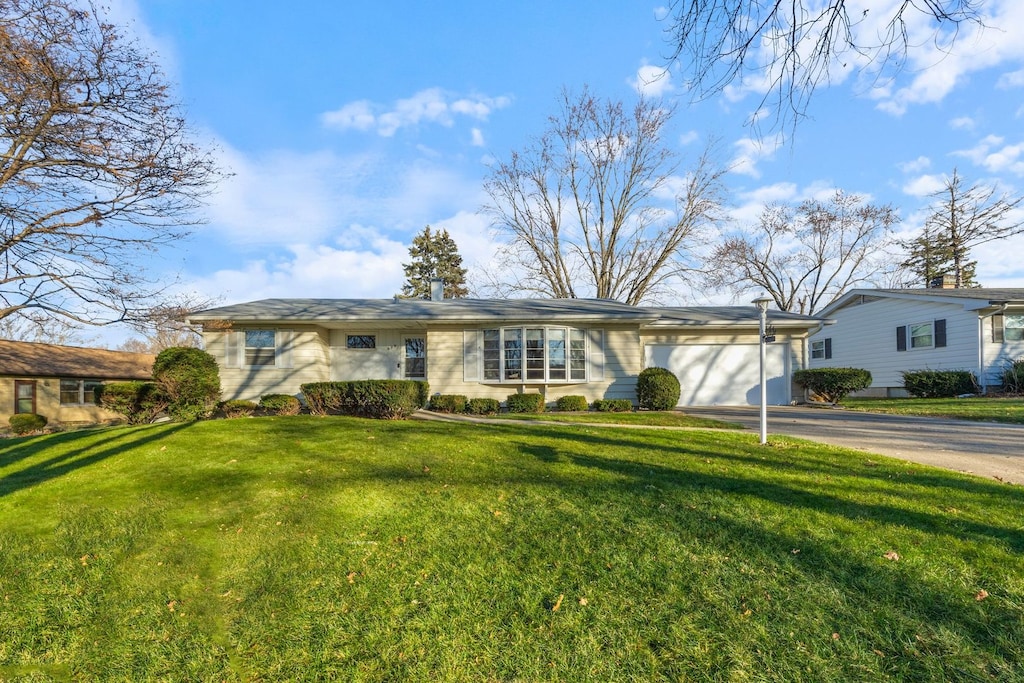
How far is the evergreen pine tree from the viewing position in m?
41.6

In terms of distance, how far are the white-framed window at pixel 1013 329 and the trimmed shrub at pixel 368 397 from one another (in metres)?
19.9

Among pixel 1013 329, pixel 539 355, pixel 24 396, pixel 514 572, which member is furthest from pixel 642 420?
pixel 24 396

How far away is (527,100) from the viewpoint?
359 inches

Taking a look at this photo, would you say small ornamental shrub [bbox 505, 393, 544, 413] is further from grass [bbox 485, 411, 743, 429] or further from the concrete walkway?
the concrete walkway

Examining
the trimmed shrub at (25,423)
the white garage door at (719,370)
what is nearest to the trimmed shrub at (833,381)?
the white garage door at (719,370)

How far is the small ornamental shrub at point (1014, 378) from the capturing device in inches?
611

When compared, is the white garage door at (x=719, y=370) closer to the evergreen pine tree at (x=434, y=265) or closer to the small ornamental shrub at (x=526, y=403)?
the small ornamental shrub at (x=526, y=403)

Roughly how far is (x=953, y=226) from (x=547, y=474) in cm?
3575

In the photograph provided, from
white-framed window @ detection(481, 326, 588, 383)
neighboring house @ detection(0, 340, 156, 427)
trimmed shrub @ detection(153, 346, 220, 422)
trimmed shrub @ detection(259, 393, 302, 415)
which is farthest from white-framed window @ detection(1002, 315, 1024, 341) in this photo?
neighboring house @ detection(0, 340, 156, 427)

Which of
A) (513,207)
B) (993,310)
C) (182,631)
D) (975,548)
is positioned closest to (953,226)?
(993,310)

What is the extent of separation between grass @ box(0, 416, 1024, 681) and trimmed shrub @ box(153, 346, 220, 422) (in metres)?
6.08

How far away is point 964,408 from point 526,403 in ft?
37.8

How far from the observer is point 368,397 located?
35.8 feet

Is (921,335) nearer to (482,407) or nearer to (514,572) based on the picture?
(482,407)
